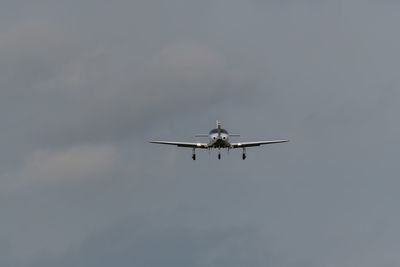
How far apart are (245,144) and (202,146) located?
9656 mm

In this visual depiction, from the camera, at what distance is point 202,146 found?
173250 mm

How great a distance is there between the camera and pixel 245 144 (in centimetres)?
17850

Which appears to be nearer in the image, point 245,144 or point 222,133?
point 222,133

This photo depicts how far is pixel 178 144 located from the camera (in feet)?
591

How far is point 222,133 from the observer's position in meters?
167

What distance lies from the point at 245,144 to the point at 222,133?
12672 mm

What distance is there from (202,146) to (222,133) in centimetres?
765

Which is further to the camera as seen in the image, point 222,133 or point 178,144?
point 178,144

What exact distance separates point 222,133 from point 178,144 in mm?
15528

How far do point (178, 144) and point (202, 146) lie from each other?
814 cm
